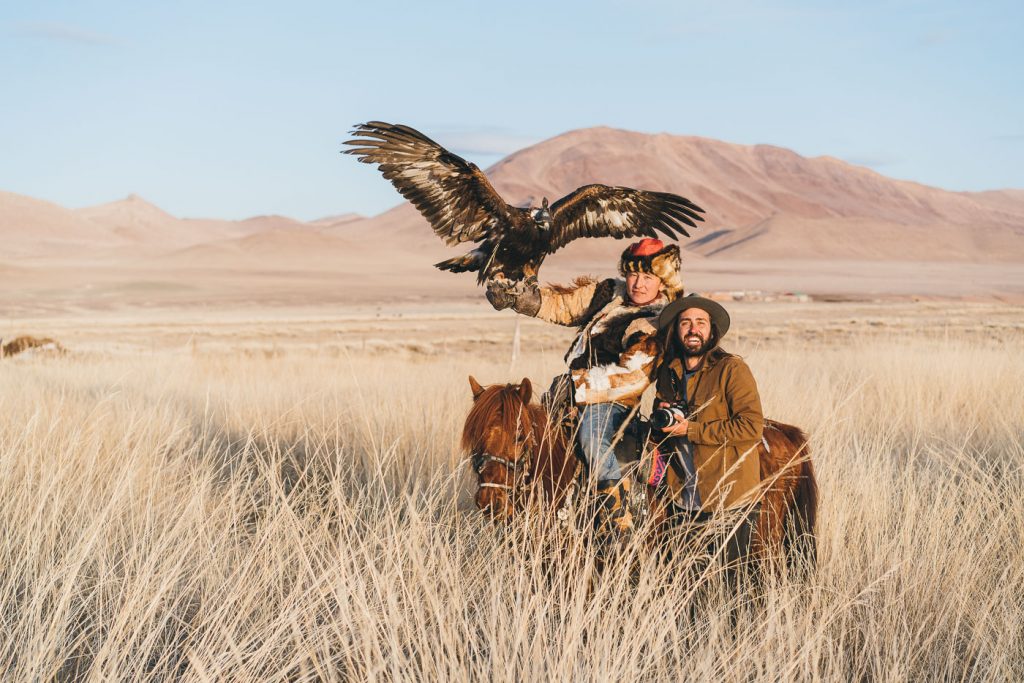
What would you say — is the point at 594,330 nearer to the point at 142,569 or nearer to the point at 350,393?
the point at 142,569

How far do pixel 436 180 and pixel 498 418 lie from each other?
159 cm

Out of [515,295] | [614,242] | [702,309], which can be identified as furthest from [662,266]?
[614,242]

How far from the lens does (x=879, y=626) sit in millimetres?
3357

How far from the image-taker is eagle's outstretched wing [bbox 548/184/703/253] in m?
4.80

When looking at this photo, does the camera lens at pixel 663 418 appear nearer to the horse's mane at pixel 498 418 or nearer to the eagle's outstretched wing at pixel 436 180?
the horse's mane at pixel 498 418

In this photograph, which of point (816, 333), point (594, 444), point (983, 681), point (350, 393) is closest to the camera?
point (983, 681)

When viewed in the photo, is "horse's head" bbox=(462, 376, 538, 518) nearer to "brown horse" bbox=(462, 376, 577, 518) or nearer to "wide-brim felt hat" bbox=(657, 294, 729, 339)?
"brown horse" bbox=(462, 376, 577, 518)

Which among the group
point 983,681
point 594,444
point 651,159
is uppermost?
point 651,159

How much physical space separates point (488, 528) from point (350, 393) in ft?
16.4

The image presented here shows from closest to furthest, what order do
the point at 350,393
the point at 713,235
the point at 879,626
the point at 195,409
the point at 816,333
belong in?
the point at 879,626 → the point at 195,409 → the point at 350,393 → the point at 816,333 → the point at 713,235

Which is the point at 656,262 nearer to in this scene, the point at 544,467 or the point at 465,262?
the point at 465,262

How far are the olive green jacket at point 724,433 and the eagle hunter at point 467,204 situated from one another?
0.98m

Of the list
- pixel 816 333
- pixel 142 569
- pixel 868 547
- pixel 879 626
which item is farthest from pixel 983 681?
pixel 816 333

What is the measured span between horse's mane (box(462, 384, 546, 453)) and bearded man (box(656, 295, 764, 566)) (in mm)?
631
